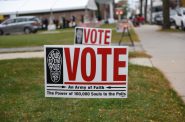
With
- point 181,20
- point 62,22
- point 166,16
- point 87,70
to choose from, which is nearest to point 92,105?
point 87,70

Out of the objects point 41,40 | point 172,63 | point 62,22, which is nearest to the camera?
point 172,63

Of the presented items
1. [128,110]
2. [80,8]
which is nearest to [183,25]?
[80,8]

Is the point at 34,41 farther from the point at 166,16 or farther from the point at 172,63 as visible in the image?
the point at 166,16

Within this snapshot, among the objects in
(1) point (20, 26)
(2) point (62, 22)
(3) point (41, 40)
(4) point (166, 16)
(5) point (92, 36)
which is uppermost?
(5) point (92, 36)

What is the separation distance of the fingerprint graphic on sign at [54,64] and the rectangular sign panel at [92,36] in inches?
164

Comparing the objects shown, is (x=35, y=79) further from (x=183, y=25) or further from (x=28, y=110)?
(x=183, y=25)

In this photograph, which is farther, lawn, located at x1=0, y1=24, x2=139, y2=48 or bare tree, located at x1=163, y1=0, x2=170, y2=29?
bare tree, located at x1=163, y1=0, x2=170, y2=29

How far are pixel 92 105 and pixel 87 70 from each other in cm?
210

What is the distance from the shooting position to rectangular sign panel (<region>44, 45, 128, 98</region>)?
570cm

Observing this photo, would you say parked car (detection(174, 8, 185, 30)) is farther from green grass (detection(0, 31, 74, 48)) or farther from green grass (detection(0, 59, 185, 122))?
green grass (detection(0, 59, 185, 122))

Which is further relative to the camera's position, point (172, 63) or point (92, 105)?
point (172, 63)

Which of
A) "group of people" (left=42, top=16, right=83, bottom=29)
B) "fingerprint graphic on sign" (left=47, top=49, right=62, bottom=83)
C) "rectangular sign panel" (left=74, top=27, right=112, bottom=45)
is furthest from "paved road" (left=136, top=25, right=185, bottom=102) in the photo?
"group of people" (left=42, top=16, right=83, bottom=29)

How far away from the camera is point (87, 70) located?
19.0ft

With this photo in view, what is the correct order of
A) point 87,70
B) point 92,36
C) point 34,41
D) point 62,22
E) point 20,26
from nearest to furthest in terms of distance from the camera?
point 87,70
point 92,36
point 34,41
point 20,26
point 62,22
